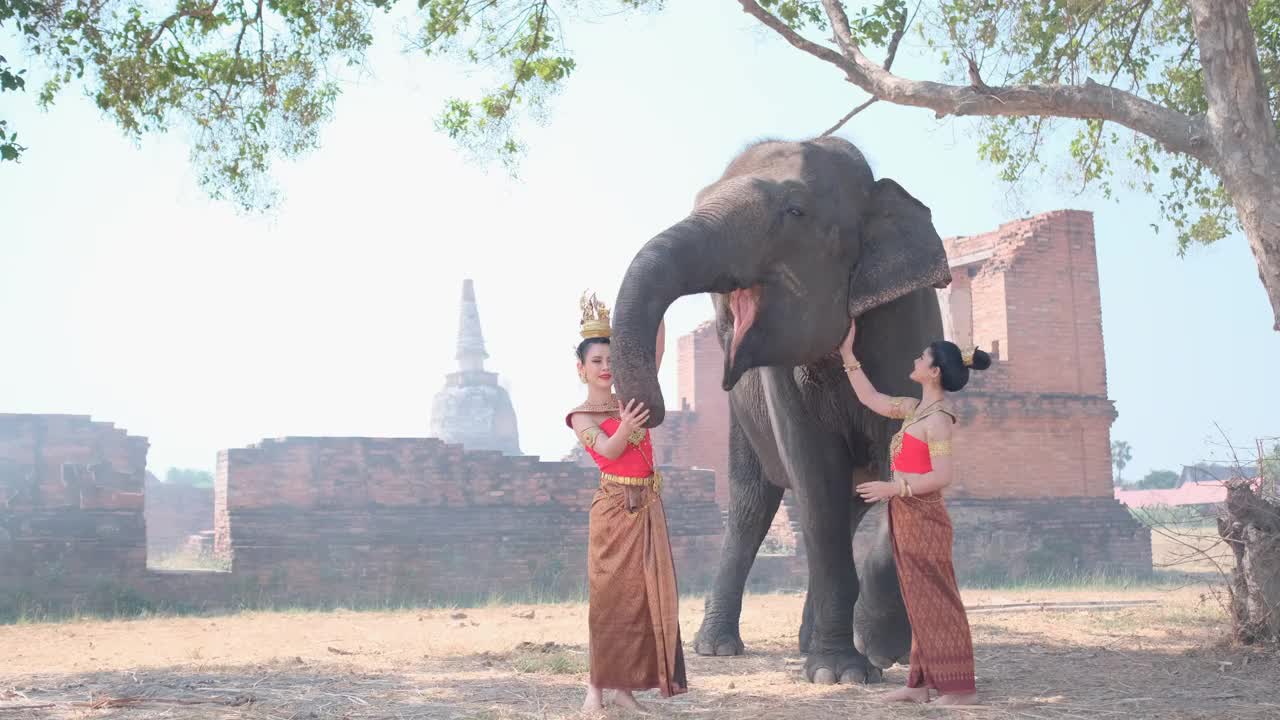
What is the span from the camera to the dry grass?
4.64m

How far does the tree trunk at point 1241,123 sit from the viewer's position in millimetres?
5945

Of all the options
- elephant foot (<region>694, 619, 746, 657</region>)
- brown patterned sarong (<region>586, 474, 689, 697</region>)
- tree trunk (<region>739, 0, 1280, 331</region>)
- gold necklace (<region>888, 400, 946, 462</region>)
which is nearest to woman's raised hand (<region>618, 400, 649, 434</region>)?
brown patterned sarong (<region>586, 474, 689, 697</region>)

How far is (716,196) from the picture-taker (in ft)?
16.2

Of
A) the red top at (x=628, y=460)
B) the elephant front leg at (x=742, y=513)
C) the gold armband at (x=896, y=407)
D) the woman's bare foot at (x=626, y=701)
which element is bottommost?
the woman's bare foot at (x=626, y=701)

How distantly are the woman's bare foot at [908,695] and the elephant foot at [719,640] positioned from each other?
7.57 feet

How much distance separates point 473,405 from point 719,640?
1091 inches

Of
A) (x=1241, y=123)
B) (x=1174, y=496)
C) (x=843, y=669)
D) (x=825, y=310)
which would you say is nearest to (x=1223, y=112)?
(x=1241, y=123)

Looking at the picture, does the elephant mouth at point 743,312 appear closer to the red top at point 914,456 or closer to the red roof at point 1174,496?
the red top at point 914,456

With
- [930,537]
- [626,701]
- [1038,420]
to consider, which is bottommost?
[626,701]

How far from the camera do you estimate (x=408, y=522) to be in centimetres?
1414

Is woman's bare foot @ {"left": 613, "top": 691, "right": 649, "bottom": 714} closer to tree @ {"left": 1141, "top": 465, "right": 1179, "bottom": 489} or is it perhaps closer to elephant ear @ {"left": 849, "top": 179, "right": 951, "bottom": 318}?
elephant ear @ {"left": 849, "top": 179, "right": 951, "bottom": 318}

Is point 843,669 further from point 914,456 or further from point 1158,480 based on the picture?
point 1158,480

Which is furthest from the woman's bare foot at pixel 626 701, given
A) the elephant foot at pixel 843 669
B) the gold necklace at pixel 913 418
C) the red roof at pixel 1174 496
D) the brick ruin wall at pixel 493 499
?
the red roof at pixel 1174 496

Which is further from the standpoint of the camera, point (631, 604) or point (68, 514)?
point (68, 514)
